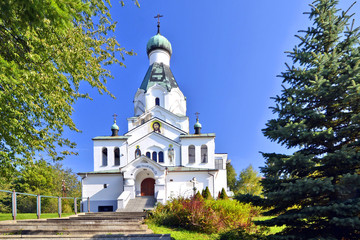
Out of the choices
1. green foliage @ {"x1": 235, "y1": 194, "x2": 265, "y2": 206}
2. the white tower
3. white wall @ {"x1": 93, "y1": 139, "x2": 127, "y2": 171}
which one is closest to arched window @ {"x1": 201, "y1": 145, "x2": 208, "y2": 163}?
the white tower

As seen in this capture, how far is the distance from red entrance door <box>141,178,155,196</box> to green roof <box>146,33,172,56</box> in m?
18.7

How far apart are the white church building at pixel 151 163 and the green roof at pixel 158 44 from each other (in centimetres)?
846

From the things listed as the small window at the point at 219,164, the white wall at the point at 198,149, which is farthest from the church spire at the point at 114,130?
the small window at the point at 219,164

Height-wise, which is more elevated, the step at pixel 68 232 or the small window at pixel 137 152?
the small window at pixel 137 152

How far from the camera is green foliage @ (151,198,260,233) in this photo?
786cm

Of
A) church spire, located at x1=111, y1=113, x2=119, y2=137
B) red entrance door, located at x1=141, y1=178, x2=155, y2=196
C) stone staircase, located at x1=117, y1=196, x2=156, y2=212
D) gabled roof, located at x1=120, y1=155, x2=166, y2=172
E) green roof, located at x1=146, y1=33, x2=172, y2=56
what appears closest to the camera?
stone staircase, located at x1=117, y1=196, x2=156, y2=212

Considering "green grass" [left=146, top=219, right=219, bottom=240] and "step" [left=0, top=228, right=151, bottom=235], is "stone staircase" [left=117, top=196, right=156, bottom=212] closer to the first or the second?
"green grass" [left=146, top=219, right=219, bottom=240]

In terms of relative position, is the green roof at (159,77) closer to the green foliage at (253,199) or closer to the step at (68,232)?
the step at (68,232)

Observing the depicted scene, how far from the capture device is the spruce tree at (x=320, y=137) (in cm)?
454

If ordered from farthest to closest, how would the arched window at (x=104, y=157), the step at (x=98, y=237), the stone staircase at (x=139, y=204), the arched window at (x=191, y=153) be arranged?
the arched window at (x=104, y=157), the arched window at (x=191, y=153), the stone staircase at (x=139, y=204), the step at (x=98, y=237)

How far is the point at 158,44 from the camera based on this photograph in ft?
97.8

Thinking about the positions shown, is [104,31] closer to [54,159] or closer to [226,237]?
[54,159]

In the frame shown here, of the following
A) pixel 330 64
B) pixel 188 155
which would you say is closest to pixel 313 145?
pixel 330 64

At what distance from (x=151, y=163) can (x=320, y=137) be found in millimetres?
15049
